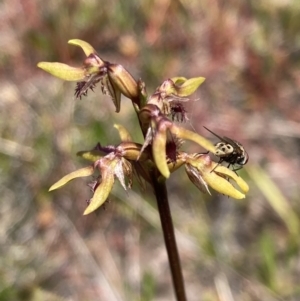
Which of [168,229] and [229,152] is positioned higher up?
[229,152]

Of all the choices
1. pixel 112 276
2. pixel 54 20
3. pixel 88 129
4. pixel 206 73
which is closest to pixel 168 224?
pixel 112 276

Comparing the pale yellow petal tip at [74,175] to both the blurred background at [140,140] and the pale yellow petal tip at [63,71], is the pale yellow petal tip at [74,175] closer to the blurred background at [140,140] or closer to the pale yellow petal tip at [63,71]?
the pale yellow petal tip at [63,71]

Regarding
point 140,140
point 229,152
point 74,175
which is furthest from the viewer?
point 140,140

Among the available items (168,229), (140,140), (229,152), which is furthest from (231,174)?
(140,140)

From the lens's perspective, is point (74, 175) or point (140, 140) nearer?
point (74, 175)

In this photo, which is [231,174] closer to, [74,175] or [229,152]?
[229,152]

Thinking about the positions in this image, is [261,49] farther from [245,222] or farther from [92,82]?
[92,82]

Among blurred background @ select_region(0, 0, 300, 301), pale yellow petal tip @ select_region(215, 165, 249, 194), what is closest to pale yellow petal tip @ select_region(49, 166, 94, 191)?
pale yellow petal tip @ select_region(215, 165, 249, 194)
